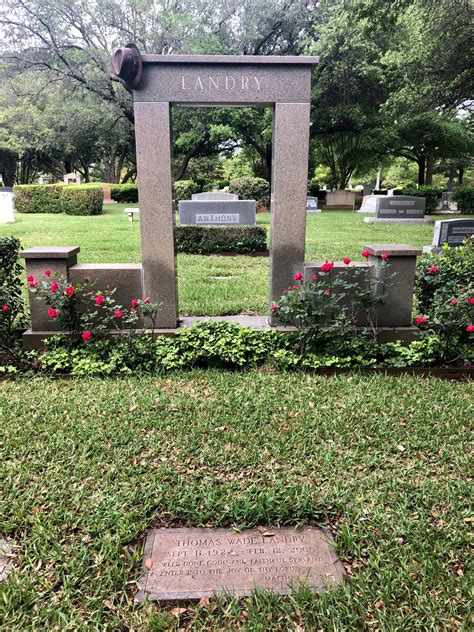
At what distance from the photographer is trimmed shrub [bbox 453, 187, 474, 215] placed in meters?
24.1

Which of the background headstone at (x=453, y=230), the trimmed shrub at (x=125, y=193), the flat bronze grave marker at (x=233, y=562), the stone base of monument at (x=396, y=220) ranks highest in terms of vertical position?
the trimmed shrub at (x=125, y=193)

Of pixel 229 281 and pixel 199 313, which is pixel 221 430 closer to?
pixel 199 313

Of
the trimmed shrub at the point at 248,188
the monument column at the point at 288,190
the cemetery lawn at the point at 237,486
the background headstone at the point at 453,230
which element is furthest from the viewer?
the trimmed shrub at the point at 248,188

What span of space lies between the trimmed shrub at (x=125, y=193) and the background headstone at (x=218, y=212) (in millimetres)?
17785

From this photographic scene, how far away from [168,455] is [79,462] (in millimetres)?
551

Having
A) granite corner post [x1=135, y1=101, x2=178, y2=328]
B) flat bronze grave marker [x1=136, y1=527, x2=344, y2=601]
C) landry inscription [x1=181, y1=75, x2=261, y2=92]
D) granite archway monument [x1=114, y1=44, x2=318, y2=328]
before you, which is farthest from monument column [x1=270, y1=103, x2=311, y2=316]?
flat bronze grave marker [x1=136, y1=527, x2=344, y2=601]

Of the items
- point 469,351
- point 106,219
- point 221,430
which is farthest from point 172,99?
point 106,219

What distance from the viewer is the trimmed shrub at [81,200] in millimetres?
20672

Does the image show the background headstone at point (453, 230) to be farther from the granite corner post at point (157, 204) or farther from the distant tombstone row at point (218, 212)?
the granite corner post at point (157, 204)

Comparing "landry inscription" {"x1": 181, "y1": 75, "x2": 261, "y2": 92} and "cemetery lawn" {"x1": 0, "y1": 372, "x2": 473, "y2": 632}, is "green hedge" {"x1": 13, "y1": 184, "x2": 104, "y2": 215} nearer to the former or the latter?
"landry inscription" {"x1": 181, "y1": 75, "x2": 261, "y2": 92}

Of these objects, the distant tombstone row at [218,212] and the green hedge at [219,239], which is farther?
the distant tombstone row at [218,212]

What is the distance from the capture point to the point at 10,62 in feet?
82.8

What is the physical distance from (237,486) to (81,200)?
20.0m

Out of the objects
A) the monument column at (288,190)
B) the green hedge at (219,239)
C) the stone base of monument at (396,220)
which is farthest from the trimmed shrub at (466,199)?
the monument column at (288,190)
